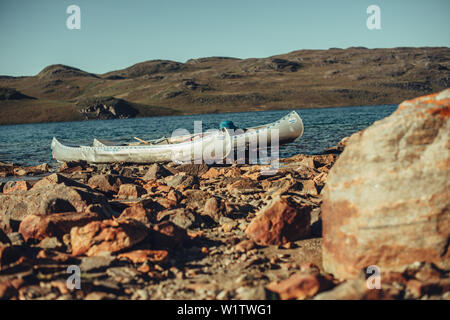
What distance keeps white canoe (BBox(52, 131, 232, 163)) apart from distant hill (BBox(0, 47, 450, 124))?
9547 centimetres

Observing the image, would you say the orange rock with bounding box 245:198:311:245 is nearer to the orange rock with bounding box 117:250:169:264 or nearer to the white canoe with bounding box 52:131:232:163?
the orange rock with bounding box 117:250:169:264

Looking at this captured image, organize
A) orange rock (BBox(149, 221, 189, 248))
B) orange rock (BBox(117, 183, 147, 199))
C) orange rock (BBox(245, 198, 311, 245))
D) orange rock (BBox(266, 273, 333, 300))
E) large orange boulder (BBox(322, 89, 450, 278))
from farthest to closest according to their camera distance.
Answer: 1. orange rock (BBox(117, 183, 147, 199))
2. orange rock (BBox(245, 198, 311, 245))
3. orange rock (BBox(149, 221, 189, 248))
4. large orange boulder (BBox(322, 89, 450, 278))
5. orange rock (BBox(266, 273, 333, 300))

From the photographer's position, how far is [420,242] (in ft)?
16.2

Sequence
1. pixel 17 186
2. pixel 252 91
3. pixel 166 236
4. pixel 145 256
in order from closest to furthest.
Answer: pixel 145 256 → pixel 166 236 → pixel 17 186 → pixel 252 91

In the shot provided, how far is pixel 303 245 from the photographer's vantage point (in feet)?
22.0

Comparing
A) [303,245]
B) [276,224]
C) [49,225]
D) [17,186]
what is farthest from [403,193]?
[17,186]

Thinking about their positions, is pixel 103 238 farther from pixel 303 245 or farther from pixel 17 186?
pixel 17 186

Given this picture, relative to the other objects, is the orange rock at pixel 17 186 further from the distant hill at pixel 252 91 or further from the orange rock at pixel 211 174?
the distant hill at pixel 252 91

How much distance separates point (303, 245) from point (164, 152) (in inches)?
528

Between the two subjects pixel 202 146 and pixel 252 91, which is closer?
pixel 202 146

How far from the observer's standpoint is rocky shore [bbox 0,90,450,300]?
4.87 m

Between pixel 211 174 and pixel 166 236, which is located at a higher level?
pixel 211 174

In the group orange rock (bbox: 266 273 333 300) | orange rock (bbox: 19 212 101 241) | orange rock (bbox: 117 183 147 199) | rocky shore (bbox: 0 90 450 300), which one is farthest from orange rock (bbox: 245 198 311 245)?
orange rock (bbox: 117 183 147 199)
